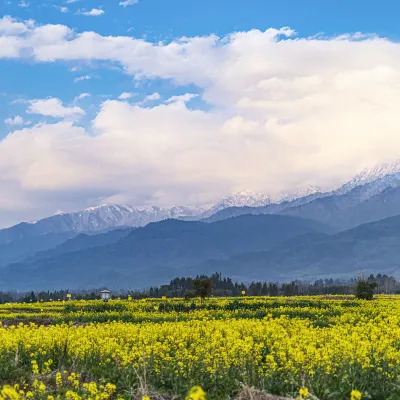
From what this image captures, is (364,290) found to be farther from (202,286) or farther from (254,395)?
(254,395)

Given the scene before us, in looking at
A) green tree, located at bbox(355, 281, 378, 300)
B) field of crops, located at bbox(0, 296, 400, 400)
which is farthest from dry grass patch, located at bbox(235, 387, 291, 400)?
green tree, located at bbox(355, 281, 378, 300)

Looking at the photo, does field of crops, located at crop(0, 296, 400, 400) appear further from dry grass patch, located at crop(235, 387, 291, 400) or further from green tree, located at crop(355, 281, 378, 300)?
green tree, located at crop(355, 281, 378, 300)

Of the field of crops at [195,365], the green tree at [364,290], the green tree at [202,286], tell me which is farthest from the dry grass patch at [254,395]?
the green tree at [364,290]

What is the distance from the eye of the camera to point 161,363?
57.0 feet

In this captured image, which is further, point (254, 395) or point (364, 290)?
point (364, 290)

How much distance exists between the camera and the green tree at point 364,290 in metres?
60.8

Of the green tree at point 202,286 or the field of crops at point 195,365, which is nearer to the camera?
the field of crops at point 195,365

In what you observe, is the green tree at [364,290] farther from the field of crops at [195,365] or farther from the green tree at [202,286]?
the field of crops at [195,365]

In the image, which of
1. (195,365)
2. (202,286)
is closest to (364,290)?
(202,286)

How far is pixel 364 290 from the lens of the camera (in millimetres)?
61281

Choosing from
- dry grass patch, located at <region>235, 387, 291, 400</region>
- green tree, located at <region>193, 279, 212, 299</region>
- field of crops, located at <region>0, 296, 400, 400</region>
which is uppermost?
green tree, located at <region>193, 279, 212, 299</region>

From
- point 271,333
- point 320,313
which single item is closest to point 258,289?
point 320,313

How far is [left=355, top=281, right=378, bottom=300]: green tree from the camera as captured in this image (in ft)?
200

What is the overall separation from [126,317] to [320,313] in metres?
12.2
